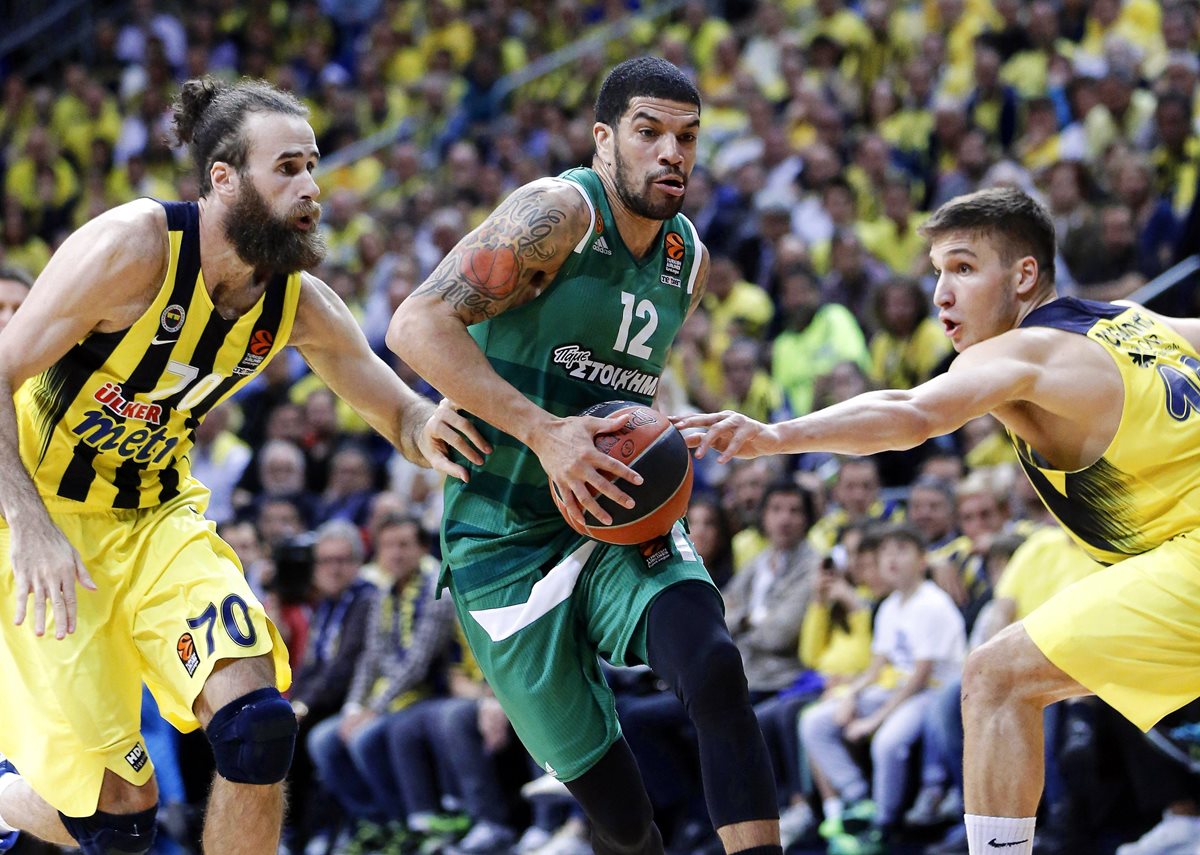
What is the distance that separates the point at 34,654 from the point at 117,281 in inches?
46.6

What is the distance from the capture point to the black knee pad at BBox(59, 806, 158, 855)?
4.71m

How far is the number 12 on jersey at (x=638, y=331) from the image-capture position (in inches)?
185

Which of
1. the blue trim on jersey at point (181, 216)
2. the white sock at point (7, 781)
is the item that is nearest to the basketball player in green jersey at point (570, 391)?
the blue trim on jersey at point (181, 216)

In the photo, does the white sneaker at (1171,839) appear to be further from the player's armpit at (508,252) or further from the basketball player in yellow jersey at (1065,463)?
Answer: the player's armpit at (508,252)

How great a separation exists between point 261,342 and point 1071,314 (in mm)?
2582

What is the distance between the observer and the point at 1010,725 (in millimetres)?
4543

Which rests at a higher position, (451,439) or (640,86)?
(640,86)

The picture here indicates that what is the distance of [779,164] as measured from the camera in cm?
1245

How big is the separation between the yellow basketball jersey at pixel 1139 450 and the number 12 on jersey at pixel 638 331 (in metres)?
1.20

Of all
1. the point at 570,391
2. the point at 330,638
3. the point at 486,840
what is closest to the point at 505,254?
the point at 570,391

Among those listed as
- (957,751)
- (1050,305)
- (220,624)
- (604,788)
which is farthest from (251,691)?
(957,751)

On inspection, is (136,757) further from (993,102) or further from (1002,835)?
(993,102)

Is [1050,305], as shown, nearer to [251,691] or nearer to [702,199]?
[251,691]

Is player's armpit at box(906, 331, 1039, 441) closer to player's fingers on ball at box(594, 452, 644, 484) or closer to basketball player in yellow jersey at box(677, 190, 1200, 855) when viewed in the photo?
basketball player in yellow jersey at box(677, 190, 1200, 855)
